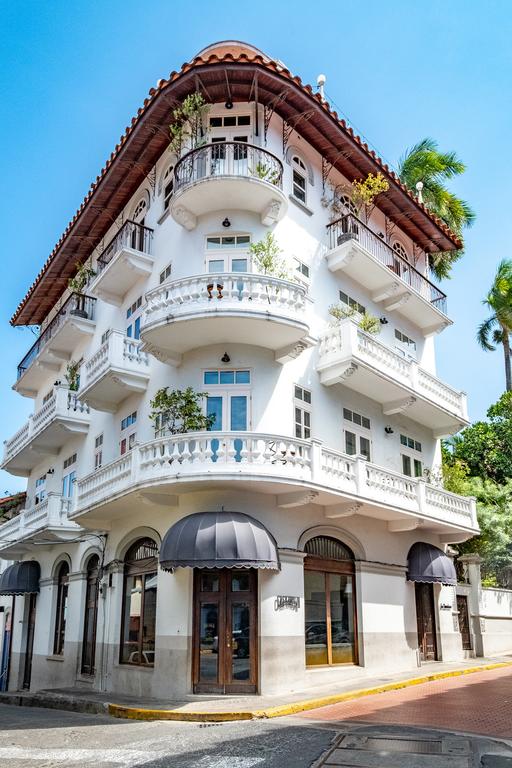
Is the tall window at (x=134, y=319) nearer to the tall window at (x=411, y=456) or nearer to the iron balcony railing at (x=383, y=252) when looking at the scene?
the iron balcony railing at (x=383, y=252)

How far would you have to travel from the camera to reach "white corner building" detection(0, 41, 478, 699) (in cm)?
1675

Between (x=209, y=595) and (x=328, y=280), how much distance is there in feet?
34.3

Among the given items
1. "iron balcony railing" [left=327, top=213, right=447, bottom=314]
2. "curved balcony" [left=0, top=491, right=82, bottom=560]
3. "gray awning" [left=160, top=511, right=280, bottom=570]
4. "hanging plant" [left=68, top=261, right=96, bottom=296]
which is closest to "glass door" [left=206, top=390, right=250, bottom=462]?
"gray awning" [left=160, top=511, right=280, bottom=570]

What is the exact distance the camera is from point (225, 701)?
1540 cm

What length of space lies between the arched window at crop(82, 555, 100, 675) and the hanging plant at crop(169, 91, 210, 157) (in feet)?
43.8

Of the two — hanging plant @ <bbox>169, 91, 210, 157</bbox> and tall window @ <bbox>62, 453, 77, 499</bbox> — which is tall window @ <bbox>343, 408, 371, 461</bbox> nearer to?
hanging plant @ <bbox>169, 91, 210, 157</bbox>

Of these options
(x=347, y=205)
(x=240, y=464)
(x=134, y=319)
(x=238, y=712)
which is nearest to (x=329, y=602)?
(x=240, y=464)

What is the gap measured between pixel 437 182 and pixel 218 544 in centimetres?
2486

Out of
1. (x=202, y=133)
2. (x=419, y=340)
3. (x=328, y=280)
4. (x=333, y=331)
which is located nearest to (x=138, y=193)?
(x=202, y=133)

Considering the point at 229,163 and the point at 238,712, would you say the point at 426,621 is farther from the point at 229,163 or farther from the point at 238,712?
the point at 229,163

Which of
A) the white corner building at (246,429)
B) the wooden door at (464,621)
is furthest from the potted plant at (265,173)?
the wooden door at (464,621)

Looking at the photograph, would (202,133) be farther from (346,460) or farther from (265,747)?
(265,747)

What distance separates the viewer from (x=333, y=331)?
20.3 meters

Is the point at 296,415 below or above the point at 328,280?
below
